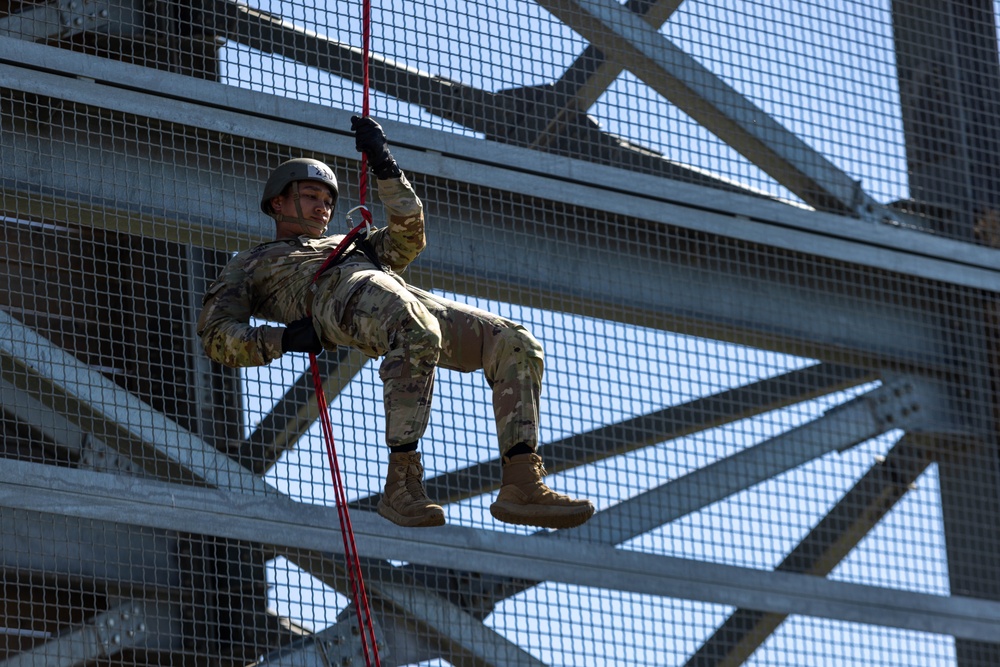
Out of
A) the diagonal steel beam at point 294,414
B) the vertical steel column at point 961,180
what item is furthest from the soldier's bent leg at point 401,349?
the vertical steel column at point 961,180

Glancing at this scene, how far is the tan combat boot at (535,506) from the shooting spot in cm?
692

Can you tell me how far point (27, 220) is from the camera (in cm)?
935

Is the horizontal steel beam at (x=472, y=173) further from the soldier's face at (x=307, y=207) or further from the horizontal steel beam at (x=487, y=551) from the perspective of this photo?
the soldier's face at (x=307, y=207)

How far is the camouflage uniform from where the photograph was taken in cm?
704

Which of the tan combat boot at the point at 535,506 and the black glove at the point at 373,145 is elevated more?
the black glove at the point at 373,145

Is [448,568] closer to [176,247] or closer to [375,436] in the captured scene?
[375,436]

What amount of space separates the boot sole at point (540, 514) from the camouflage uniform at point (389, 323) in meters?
0.28

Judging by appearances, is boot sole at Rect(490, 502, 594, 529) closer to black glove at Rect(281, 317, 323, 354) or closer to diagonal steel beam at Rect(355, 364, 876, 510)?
black glove at Rect(281, 317, 323, 354)

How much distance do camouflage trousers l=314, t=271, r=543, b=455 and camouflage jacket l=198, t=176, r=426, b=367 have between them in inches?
5.3

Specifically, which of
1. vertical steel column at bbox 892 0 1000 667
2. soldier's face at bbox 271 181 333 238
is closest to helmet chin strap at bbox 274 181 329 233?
soldier's face at bbox 271 181 333 238

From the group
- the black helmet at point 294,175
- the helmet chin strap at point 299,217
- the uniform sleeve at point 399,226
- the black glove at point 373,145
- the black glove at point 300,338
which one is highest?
the black helmet at point 294,175

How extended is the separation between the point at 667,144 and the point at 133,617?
12.0 feet

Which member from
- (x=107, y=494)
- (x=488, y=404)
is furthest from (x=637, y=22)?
(x=107, y=494)

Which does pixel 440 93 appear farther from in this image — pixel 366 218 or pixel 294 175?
pixel 366 218
